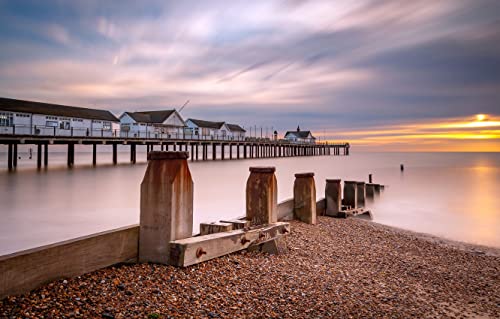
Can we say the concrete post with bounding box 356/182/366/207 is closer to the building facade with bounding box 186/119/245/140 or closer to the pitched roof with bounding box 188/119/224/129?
the building facade with bounding box 186/119/245/140

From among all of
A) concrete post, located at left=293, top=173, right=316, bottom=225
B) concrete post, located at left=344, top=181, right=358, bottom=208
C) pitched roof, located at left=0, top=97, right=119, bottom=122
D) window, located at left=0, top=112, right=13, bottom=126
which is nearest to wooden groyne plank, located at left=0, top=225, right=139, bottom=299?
concrete post, located at left=293, top=173, right=316, bottom=225

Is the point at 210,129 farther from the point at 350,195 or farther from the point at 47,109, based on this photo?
the point at 350,195

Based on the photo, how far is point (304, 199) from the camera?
8.72 meters

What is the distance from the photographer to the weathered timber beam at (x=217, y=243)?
14.4ft

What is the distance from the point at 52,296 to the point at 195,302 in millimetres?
1303

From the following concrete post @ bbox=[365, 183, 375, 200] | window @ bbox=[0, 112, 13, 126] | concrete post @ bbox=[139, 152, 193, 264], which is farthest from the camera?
window @ bbox=[0, 112, 13, 126]

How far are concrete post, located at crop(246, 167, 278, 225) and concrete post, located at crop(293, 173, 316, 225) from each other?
2218 millimetres

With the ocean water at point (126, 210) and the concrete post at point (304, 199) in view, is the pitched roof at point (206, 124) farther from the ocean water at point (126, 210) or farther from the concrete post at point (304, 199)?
the concrete post at point (304, 199)

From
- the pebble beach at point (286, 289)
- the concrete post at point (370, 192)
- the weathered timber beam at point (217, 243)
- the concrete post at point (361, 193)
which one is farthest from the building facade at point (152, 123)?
the pebble beach at point (286, 289)

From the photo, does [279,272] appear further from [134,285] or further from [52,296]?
[52,296]

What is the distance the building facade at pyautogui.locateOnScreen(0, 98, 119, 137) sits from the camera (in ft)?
109

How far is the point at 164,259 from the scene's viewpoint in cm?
441

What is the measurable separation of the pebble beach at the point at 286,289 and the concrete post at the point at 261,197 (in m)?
0.69

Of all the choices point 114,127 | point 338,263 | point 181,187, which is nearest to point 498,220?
point 338,263
